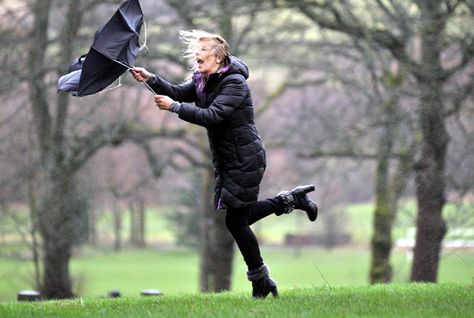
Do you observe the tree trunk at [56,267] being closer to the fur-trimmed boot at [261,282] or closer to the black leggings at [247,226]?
the fur-trimmed boot at [261,282]

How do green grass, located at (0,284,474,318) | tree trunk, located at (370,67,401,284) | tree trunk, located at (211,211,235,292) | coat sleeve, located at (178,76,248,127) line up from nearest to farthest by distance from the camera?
1. green grass, located at (0,284,474,318)
2. coat sleeve, located at (178,76,248,127)
3. tree trunk, located at (370,67,401,284)
4. tree trunk, located at (211,211,235,292)

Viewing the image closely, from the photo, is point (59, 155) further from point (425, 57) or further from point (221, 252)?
point (425, 57)

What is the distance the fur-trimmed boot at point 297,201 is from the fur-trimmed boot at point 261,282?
1.71ft

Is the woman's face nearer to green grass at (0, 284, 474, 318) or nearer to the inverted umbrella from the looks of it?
the inverted umbrella

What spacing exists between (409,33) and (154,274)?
27.6m

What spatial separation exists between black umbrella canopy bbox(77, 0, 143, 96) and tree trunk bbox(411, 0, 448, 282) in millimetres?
8534

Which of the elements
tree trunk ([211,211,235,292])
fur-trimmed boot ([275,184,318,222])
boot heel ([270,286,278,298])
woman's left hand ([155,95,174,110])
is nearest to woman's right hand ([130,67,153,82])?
woman's left hand ([155,95,174,110])

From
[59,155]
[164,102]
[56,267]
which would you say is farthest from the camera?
[56,267]

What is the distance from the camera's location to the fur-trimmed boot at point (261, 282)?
6898mm

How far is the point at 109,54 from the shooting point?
265 inches

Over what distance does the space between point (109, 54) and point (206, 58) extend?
76 cm

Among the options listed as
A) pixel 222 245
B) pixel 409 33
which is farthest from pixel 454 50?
pixel 222 245

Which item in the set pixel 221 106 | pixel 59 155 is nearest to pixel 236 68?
pixel 221 106

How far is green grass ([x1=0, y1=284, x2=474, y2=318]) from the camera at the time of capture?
602cm
